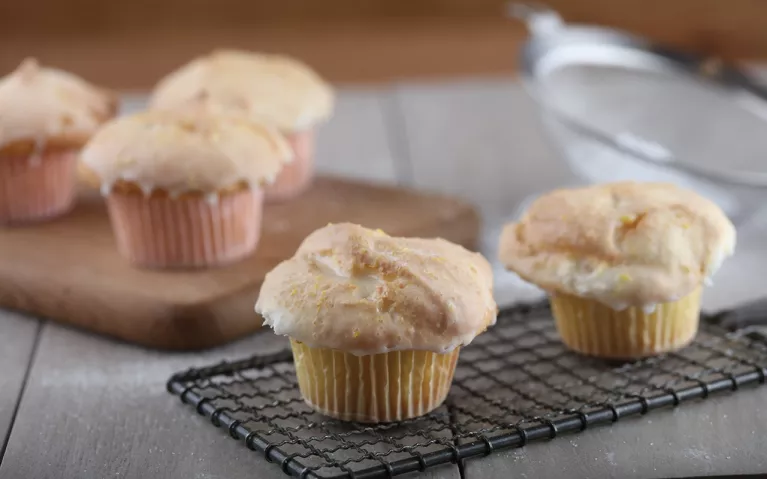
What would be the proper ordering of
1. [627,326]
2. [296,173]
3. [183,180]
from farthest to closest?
[296,173], [183,180], [627,326]

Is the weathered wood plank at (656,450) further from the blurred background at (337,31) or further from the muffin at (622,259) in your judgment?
the blurred background at (337,31)

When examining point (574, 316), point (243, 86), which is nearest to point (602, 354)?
point (574, 316)

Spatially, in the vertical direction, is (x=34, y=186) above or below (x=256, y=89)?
below

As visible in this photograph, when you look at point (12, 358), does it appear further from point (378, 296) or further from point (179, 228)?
point (378, 296)

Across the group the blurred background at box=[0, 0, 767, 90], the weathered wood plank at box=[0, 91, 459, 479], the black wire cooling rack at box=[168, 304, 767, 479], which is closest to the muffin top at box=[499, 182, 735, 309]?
the black wire cooling rack at box=[168, 304, 767, 479]

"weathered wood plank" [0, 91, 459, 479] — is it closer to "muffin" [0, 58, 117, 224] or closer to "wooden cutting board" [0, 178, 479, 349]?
"wooden cutting board" [0, 178, 479, 349]

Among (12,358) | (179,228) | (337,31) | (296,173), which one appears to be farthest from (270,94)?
(337,31)

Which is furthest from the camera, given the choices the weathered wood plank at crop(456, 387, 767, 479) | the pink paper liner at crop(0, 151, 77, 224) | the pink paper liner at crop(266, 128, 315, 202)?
the pink paper liner at crop(266, 128, 315, 202)
